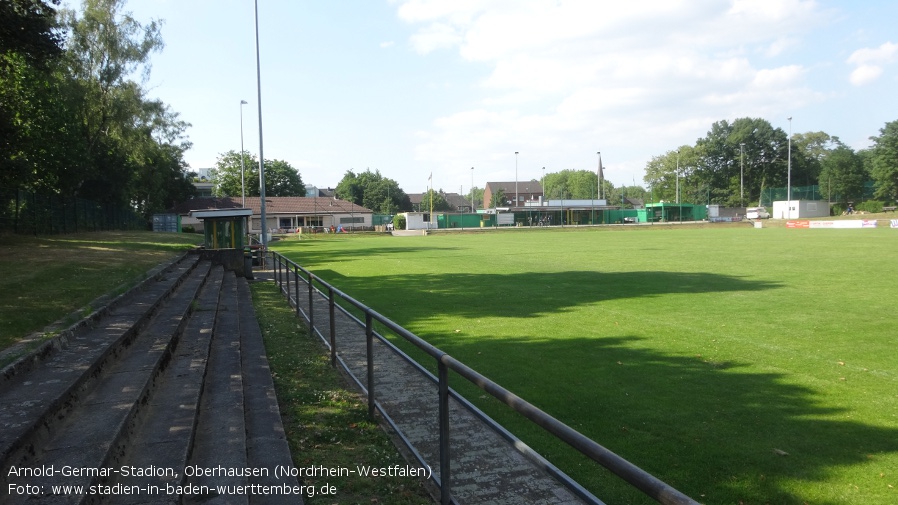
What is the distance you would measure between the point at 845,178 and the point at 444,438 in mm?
117349

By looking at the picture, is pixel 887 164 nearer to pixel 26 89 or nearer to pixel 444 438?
pixel 26 89

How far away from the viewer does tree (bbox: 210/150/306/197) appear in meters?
95.0

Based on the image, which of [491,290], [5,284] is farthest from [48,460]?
[491,290]

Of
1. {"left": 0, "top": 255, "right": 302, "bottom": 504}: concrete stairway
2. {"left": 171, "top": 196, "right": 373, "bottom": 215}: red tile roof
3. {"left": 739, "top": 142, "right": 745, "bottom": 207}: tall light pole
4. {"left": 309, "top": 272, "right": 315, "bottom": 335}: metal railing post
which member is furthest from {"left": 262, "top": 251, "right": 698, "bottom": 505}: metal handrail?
{"left": 739, "top": 142, "right": 745, "bottom": 207}: tall light pole

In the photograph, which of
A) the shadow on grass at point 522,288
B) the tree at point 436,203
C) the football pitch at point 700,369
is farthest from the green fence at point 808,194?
the shadow on grass at point 522,288

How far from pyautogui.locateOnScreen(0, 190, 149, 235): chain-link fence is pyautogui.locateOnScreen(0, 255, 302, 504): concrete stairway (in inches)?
842

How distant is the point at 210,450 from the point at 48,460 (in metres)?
1.01

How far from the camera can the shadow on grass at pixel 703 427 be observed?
4484 millimetres

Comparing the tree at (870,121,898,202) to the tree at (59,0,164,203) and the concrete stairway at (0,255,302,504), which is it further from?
the concrete stairway at (0,255,302,504)

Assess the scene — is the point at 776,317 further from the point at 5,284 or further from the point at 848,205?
the point at 848,205

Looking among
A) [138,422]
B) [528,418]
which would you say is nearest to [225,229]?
[138,422]

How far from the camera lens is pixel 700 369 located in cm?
791

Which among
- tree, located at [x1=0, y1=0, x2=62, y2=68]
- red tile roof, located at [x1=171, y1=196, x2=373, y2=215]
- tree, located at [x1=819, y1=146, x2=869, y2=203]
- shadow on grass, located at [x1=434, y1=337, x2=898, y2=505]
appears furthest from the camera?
tree, located at [x1=819, y1=146, x2=869, y2=203]

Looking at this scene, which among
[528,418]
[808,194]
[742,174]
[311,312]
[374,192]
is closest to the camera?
[528,418]
